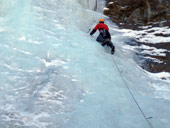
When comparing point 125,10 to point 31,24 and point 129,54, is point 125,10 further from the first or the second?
point 31,24

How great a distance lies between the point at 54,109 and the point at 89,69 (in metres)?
1.64

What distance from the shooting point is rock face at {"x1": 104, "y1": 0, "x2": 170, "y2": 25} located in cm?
1136

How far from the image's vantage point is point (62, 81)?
3.97 meters

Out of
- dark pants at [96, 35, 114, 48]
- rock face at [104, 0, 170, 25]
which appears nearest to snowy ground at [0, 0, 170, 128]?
dark pants at [96, 35, 114, 48]

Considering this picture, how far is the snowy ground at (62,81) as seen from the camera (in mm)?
3037

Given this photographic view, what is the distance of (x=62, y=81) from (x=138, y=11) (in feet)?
31.7

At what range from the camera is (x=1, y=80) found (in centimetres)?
359

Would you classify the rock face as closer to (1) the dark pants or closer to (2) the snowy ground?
(1) the dark pants

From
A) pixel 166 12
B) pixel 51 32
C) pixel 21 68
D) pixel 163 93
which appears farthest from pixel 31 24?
pixel 166 12

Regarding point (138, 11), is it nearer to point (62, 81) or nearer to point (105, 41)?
point (105, 41)

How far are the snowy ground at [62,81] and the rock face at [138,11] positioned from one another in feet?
19.7

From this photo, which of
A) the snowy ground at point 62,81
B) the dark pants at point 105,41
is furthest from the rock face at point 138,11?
the snowy ground at point 62,81

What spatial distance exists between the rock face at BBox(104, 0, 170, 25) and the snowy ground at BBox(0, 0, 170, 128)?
5.99 metres

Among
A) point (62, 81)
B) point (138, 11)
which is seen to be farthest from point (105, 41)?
point (138, 11)
